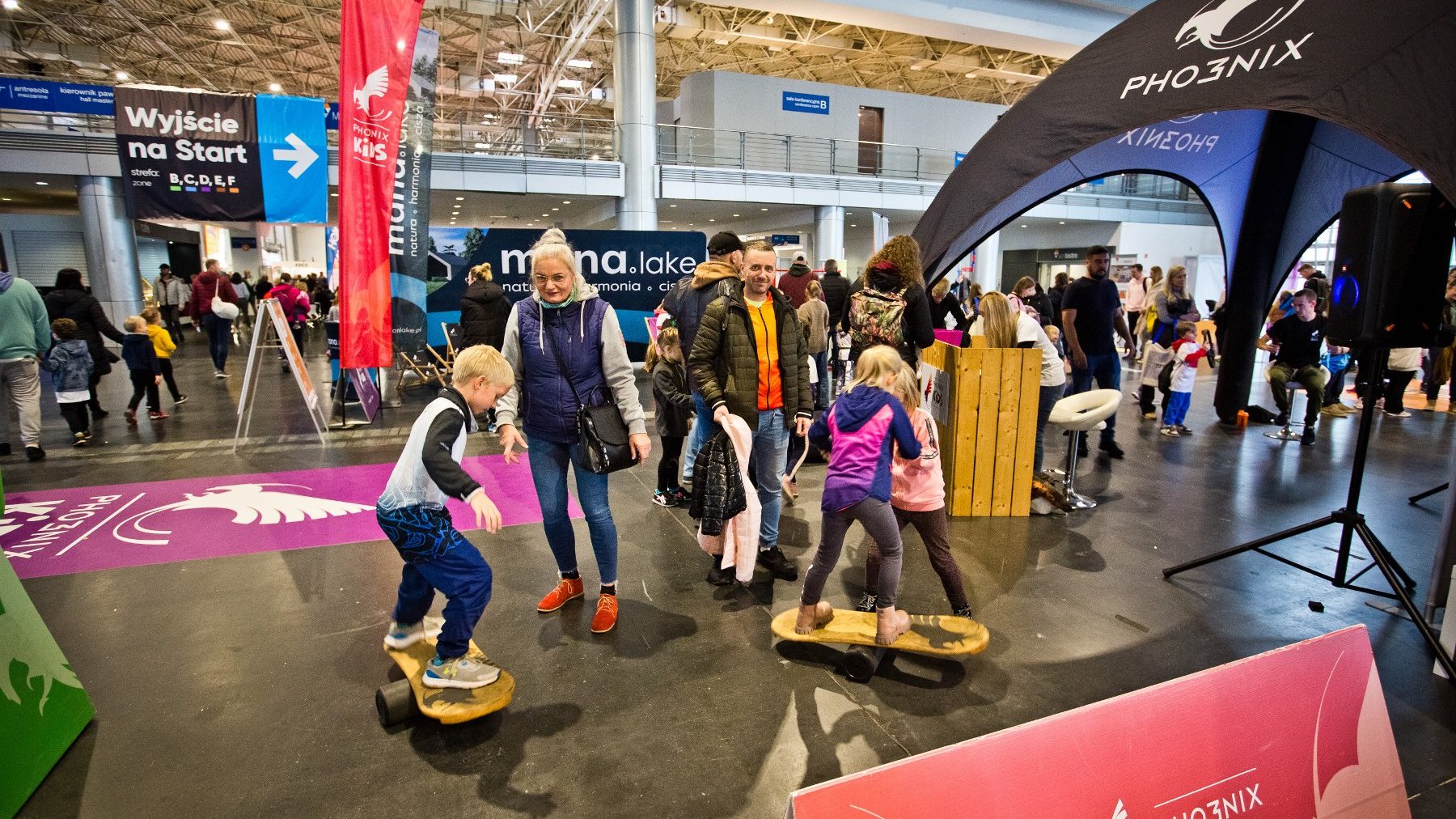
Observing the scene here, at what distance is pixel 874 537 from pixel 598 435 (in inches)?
50.6

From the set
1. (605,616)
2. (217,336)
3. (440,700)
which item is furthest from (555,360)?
(217,336)

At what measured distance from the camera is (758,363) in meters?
3.76

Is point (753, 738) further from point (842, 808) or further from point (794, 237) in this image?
point (794, 237)

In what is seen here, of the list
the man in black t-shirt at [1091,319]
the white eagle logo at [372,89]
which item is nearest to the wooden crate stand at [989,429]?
the man in black t-shirt at [1091,319]

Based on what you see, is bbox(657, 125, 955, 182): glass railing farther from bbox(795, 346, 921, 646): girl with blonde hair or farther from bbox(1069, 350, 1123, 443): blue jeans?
bbox(795, 346, 921, 646): girl with blonde hair

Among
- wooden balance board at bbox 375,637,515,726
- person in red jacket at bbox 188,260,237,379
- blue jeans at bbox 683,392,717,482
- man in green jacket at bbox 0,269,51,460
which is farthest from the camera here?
person in red jacket at bbox 188,260,237,379

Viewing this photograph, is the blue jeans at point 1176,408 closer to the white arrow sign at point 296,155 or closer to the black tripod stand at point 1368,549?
the black tripod stand at point 1368,549

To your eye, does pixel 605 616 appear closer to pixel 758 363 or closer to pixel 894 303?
pixel 758 363

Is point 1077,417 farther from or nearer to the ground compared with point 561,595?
farther from the ground

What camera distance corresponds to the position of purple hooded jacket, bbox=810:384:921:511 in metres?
3.03

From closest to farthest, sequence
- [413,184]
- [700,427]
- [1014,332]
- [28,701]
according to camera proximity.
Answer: [28,701] → [700,427] → [1014,332] → [413,184]

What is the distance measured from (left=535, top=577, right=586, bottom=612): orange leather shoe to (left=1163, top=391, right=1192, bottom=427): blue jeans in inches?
276

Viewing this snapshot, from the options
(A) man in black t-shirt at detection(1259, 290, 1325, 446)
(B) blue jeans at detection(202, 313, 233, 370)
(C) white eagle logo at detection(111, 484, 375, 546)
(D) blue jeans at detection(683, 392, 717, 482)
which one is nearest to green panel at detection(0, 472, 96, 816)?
(C) white eagle logo at detection(111, 484, 375, 546)

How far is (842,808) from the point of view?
1400mm
